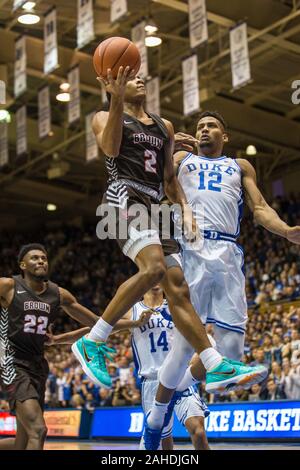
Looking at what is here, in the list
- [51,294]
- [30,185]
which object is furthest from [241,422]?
[30,185]

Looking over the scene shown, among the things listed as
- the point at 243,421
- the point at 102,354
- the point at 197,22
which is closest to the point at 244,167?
the point at 102,354

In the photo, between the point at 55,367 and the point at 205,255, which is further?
the point at 55,367

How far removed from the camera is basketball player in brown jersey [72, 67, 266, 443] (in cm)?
560

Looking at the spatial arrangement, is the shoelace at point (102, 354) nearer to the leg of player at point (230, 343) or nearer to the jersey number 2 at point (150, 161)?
the leg of player at point (230, 343)

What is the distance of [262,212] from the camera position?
6.59 m

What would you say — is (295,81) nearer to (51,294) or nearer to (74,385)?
(74,385)

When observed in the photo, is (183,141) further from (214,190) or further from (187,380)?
(187,380)

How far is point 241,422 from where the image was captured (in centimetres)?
1314

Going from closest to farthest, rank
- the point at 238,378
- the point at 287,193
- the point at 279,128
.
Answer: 1. the point at 238,378
2. the point at 279,128
3. the point at 287,193

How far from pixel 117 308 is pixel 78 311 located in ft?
6.11

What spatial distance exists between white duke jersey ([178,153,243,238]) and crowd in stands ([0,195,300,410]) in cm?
664

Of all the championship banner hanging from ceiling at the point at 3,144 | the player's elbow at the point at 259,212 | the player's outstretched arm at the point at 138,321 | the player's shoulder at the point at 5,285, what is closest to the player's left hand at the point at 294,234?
the player's elbow at the point at 259,212
